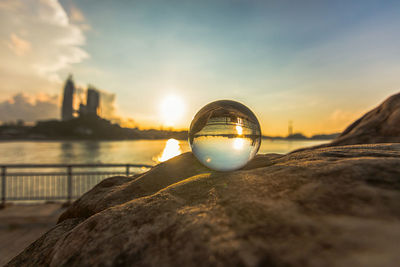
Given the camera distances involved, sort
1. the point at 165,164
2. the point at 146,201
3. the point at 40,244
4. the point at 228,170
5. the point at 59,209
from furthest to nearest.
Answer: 1. the point at 59,209
2. the point at 165,164
3. the point at 228,170
4. the point at 40,244
5. the point at 146,201

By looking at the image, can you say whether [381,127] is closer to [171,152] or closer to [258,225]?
[171,152]

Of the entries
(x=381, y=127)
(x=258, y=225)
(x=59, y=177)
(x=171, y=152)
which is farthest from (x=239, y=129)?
(x=59, y=177)

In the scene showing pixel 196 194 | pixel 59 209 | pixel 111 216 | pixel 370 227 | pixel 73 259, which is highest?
pixel 370 227

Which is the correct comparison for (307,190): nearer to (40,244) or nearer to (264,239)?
(264,239)

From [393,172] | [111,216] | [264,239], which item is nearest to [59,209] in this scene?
[111,216]

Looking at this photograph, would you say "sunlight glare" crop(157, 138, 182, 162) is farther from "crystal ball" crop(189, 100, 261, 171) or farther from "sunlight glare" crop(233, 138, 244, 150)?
"sunlight glare" crop(233, 138, 244, 150)

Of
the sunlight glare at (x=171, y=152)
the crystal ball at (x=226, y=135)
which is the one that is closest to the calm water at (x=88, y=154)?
the sunlight glare at (x=171, y=152)
